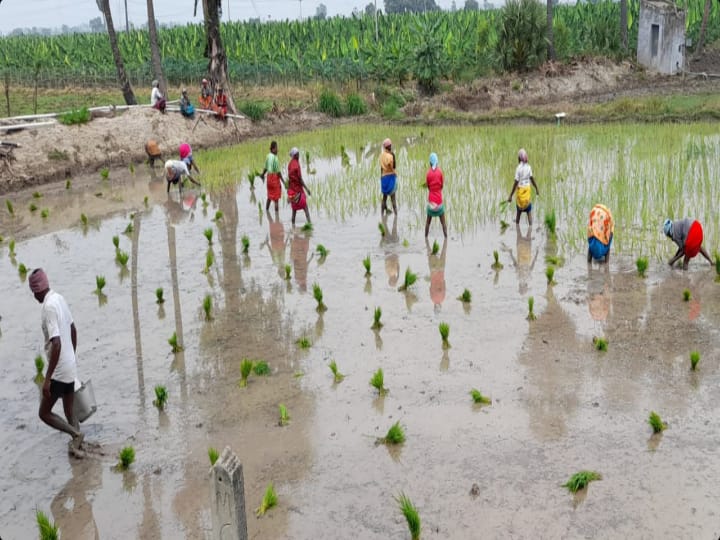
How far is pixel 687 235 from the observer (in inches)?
403

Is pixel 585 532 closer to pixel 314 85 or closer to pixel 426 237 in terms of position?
pixel 426 237

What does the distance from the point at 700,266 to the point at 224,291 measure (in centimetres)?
620

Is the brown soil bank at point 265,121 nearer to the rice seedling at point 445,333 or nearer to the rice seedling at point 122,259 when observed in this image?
the rice seedling at point 122,259

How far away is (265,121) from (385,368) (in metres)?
19.6

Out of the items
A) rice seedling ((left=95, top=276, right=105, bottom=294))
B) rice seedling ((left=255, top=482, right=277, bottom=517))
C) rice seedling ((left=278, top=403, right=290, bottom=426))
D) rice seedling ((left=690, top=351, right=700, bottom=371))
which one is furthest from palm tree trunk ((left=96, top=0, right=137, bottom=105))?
rice seedling ((left=255, top=482, right=277, bottom=517))

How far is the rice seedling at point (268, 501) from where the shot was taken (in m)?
5.77

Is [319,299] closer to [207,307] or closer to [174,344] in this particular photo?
[207,307]

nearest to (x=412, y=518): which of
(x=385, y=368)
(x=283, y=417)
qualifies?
(x=283, y=417)

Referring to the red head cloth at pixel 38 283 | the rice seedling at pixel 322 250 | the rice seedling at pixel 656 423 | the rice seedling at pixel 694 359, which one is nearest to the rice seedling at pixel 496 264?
the rice seedling at pixel 322 250

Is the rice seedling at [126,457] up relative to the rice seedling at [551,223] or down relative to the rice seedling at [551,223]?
down

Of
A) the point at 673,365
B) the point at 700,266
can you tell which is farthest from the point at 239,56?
the point at 673,365

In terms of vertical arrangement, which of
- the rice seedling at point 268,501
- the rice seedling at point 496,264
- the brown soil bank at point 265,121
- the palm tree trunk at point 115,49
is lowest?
the rice seedling at point 268,501

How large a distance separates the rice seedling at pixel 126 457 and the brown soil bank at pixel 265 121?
1333 cm

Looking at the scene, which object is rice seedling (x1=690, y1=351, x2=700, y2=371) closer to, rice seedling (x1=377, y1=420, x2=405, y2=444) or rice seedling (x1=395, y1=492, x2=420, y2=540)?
rice seedling (x1=377, y1=420, x2=405, y2=444)
